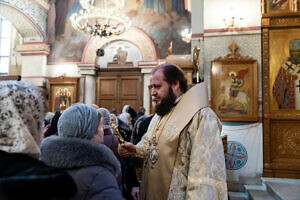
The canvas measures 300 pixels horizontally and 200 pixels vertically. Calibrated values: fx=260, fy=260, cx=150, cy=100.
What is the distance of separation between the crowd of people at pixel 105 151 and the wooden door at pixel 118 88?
316 inches

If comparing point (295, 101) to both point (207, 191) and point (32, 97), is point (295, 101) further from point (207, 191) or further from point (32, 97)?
point (32, 97)

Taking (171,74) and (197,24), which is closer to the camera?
(171,74)

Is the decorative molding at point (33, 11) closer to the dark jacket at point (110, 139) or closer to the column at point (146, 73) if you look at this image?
the column at point (146, 73)

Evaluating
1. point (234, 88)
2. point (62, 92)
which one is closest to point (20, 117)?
point (234, 88)

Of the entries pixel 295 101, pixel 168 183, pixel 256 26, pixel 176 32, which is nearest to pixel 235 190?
pixel 295 101

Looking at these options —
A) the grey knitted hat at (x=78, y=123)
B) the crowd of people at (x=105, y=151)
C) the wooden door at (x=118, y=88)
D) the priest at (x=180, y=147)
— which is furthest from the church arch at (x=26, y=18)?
the grey knitted hat at (x=78, y=123)

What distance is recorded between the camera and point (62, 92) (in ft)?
37.1

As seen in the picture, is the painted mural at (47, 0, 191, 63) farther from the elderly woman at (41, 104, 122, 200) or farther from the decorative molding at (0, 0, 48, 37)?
the elderly woman at (41, 104, 122, 200)

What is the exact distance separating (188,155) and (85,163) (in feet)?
3.20

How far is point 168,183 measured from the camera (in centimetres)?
195

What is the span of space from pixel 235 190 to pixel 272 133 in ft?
4.36

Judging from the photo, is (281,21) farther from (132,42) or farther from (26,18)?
(26,18)

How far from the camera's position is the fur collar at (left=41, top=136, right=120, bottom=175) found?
116 centimetres

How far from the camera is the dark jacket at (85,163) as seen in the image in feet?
3.73
